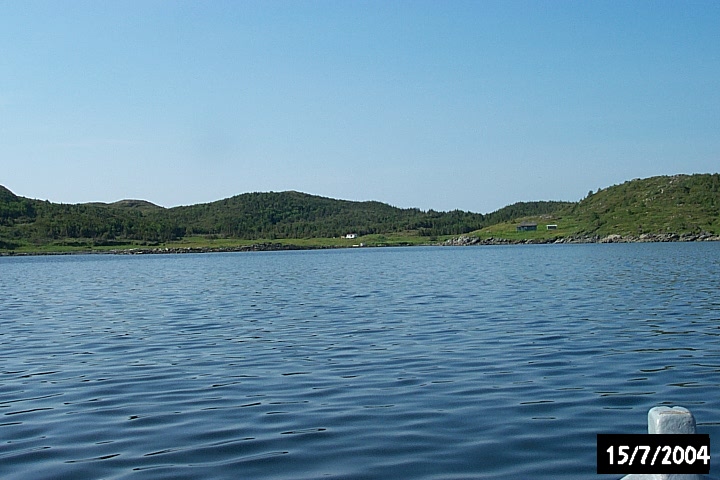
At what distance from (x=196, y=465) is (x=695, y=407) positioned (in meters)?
9.55

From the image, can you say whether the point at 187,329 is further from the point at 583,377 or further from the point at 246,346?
the point at 583,377

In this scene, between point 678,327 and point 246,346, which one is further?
point 678,327

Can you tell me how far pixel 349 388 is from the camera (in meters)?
18.3

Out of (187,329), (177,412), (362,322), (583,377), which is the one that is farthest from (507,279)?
(177,412)

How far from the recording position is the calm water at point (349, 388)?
41.6ft

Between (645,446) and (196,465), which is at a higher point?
(645,446)

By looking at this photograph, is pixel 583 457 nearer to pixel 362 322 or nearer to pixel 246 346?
pixel 246 346

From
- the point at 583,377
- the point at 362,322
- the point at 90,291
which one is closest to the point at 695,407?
the point at 583,377

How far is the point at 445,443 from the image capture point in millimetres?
13312

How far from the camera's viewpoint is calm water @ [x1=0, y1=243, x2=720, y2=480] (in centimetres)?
1268

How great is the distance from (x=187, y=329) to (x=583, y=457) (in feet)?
70.9

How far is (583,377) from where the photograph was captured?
61.6ft

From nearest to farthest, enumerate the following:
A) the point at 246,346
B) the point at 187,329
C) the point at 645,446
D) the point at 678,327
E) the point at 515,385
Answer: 1. the point at 645,446
2. the point at 515,385
3. the point at 246,346
4. the point at 678,327
5. the point at 187,329

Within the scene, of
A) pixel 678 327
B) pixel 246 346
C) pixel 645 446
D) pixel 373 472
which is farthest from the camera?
pixel 678 327
